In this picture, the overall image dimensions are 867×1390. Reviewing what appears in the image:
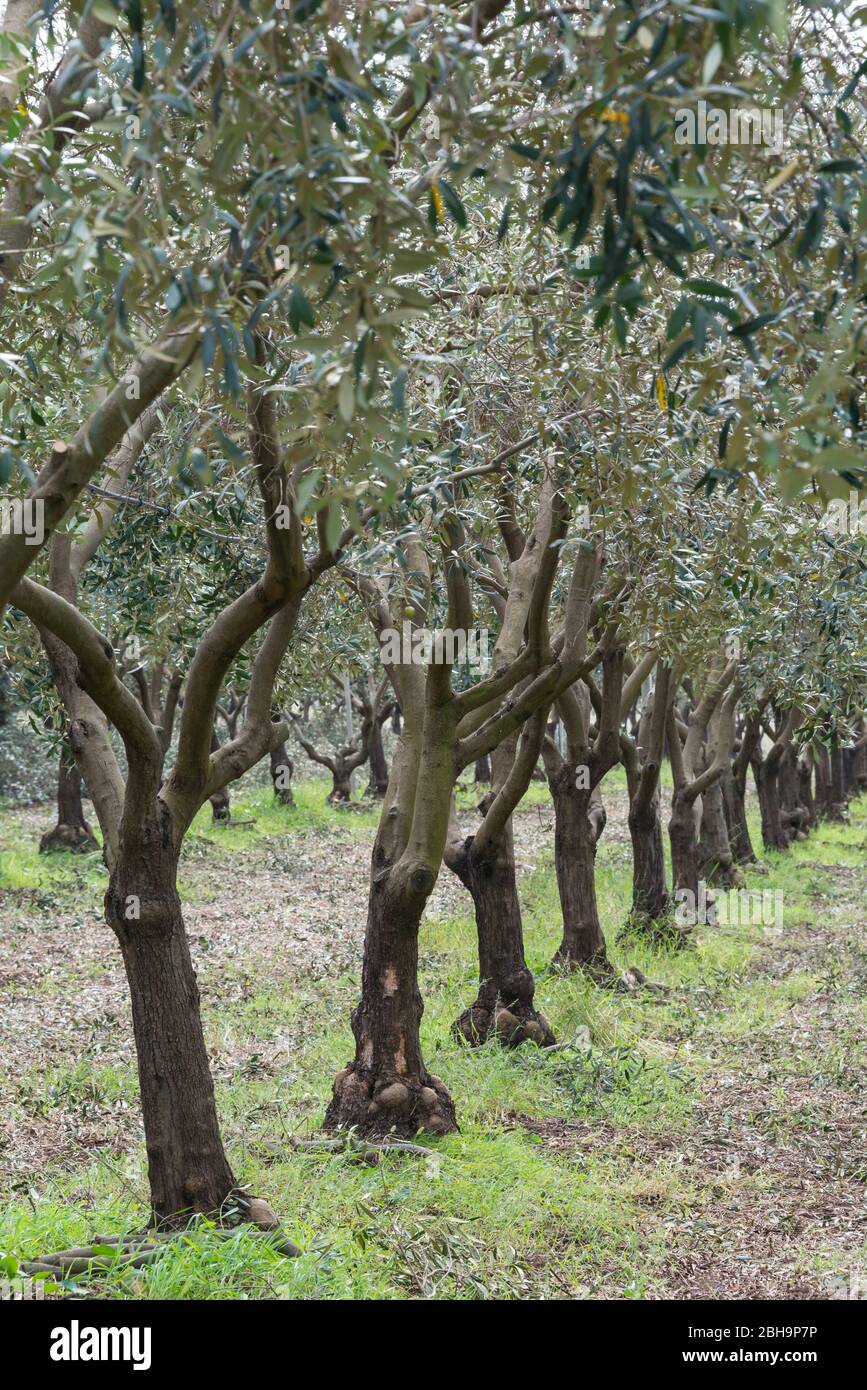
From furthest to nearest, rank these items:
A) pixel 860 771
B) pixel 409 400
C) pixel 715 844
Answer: pixel 860 771 < pixel 715 844 < pixel 409 400

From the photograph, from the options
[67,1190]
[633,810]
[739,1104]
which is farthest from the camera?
[633,810]

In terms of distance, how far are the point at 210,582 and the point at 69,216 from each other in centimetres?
564

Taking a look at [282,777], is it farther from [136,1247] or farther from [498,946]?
[136,1247]

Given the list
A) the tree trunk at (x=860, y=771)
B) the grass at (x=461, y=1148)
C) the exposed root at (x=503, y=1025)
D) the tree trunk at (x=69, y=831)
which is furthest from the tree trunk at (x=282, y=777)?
the tree trunk at (x=860, y=771)

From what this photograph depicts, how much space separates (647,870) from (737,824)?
7489 millimetres

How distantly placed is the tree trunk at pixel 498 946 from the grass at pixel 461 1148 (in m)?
0.39

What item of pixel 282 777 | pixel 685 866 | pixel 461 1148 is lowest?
pixel 461 1148

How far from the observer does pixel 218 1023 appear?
1081 centimetres

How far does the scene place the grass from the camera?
5.64 meters

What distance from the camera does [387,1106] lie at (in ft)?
24.9

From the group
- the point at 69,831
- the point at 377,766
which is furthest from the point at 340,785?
the point at 69,831

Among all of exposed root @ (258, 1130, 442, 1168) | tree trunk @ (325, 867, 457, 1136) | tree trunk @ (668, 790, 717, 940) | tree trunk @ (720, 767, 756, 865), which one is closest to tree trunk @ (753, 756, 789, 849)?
tree trunk @ (720, 767, 756, 865)
